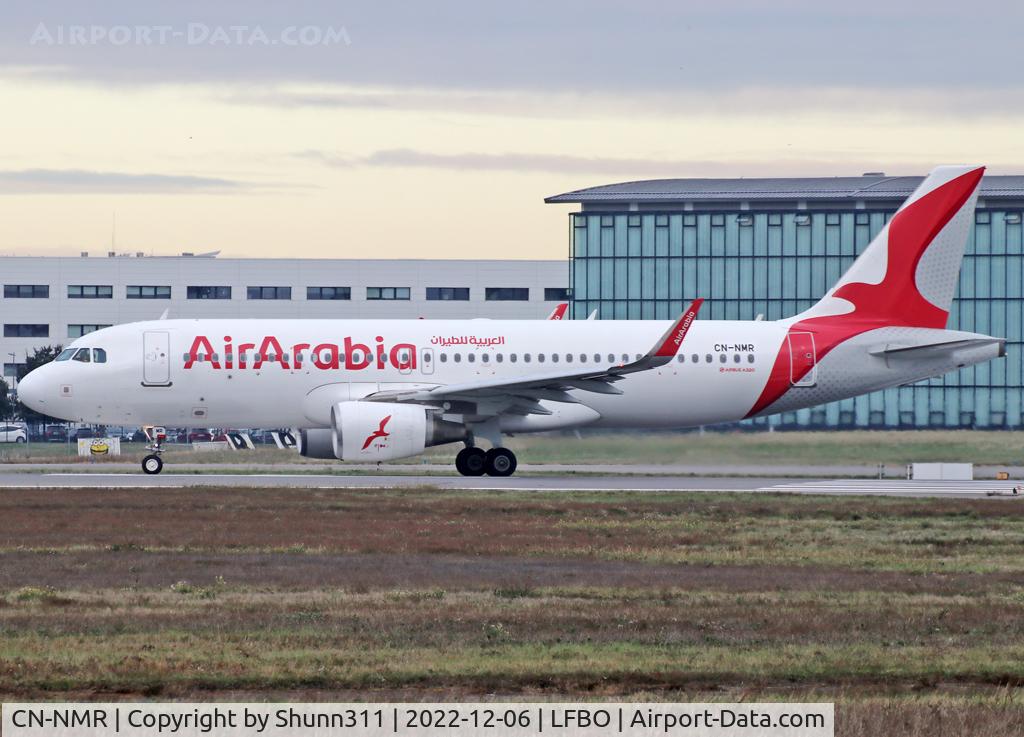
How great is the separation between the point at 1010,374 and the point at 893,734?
246 ft

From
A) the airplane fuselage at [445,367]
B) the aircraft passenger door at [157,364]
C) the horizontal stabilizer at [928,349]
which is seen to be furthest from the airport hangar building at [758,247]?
the aircraft passenger door at [157,364]

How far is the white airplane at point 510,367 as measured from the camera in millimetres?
38125

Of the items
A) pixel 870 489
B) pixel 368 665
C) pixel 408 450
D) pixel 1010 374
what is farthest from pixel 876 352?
pixel 1010 374

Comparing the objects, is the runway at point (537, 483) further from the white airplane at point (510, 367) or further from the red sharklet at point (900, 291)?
the red sharklet at point (900, 291)

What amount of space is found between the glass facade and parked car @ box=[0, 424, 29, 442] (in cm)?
3105

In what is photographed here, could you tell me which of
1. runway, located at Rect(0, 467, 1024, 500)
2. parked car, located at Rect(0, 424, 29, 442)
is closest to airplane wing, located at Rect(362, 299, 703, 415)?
runway, located at Rect(0, 467, 1024, 500)

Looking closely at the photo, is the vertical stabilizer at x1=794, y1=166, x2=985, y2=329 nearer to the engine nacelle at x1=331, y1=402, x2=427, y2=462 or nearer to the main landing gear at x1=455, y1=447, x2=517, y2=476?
the main landing gear at x1=455, y1=447, x2=517, y2=476

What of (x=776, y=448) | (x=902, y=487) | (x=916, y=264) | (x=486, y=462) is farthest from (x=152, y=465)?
(x=916, y=264)

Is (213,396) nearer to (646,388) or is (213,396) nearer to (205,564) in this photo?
(646,388)

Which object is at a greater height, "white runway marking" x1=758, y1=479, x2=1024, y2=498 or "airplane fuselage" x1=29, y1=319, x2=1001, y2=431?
"airplane fuselage" x1=29, y1=319, x2=1001, y2=431

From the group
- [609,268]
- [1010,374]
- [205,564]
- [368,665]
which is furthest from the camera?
[609,268]

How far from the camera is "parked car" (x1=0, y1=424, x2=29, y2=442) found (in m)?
85.5

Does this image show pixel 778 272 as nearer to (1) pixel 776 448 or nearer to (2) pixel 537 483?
(1) pixel 776 448

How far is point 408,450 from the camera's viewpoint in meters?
36.7
